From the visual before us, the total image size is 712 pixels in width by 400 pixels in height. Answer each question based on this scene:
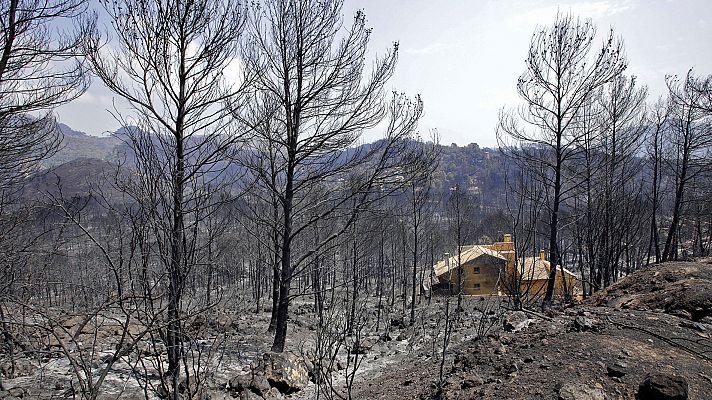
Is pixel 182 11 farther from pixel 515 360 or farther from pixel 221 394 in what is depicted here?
pixel 515 360

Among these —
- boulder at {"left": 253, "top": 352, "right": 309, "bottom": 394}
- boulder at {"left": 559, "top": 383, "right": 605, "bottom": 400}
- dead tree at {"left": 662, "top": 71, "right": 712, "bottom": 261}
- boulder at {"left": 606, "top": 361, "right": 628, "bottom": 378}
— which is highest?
dead tree at {"left": 662, "top": 71, "right": 712, "bottom": 261}

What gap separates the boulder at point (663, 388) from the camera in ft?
11.3

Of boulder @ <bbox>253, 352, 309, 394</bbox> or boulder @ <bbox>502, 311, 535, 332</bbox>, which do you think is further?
boulder @ <bbox>502, 311, 535, 332</bbox>

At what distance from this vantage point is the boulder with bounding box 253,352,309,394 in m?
6.42

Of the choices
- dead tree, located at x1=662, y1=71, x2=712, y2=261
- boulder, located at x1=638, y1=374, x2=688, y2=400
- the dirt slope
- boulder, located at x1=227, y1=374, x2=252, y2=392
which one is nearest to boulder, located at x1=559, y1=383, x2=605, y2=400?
the dirt slope

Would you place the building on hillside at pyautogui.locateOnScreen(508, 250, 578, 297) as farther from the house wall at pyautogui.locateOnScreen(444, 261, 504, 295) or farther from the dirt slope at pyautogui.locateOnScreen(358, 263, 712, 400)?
the house wall at pyautogui.locateOnScreen(444, 261, 504, 295)

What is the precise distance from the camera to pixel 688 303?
609 centimetres

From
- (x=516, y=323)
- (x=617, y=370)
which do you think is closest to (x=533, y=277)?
(x=516, y=323)

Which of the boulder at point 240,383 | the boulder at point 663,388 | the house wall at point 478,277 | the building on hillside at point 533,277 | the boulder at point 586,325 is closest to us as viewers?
the boulder at point 663,388

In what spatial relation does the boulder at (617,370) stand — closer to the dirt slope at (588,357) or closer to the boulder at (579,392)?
the dirt slope at (588,357)

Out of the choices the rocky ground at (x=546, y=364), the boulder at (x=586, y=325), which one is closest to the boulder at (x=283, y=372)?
the rocky ground at (x=546, y=364)

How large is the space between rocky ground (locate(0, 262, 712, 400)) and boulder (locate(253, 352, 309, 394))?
17 mm

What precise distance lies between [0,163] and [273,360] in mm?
5988

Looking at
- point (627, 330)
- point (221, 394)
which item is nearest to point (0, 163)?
point (221, 394)
